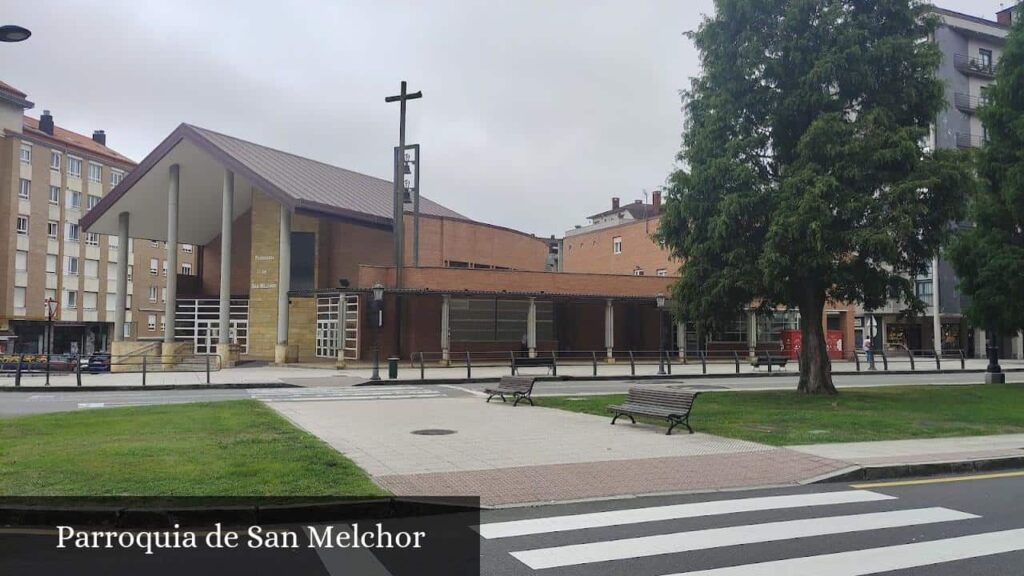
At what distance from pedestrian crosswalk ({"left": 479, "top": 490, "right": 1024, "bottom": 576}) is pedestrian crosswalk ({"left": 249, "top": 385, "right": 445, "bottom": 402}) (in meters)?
13.7

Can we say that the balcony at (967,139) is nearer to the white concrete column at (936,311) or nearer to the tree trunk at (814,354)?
the white concrete column at (936,311)

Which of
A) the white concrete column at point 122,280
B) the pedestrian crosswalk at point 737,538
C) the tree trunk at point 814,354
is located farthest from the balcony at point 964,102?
the pedestrian crosswalk at point 737,538

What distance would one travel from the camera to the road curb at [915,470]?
30.4 feet

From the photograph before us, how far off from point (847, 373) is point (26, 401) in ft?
103

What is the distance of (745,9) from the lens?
20047 millimetres

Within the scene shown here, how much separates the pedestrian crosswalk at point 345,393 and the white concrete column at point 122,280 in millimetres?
22494

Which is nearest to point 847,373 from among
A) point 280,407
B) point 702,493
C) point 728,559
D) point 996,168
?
point 996,168

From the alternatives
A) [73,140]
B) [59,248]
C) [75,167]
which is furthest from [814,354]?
[73,140]

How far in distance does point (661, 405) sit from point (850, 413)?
5.09 m

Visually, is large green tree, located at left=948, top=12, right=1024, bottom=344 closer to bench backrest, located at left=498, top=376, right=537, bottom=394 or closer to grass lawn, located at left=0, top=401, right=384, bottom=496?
bench backrest, located at left=498, top=376, right=537, bottom=394

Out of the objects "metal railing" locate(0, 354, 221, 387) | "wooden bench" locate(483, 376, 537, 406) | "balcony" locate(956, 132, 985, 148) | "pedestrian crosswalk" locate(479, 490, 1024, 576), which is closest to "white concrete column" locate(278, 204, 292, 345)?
"metal railing" locate(0, 354, 221, 387)

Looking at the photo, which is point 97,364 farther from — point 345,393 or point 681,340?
point 681,340

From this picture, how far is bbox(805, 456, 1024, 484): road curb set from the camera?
9266 mm

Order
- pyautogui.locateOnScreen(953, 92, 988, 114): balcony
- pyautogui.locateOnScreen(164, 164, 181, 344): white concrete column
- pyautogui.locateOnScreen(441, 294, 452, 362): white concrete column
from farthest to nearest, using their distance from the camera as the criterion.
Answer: pyautogui.locateOnScreen(953, 92, 988, 114): balcony, pyautogui.locateOnScreen(164, 164, 181, 344): white concrete column, pyautogui.locateOnScreen(441, 294, 452, 362): white concrete column
